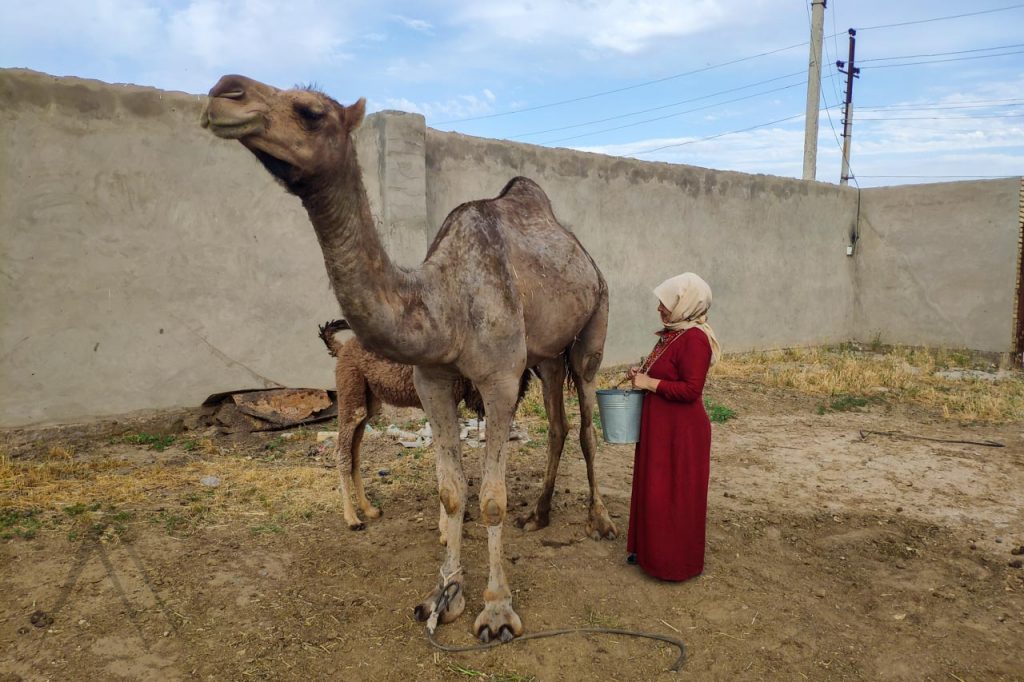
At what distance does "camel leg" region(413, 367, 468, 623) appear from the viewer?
389cm

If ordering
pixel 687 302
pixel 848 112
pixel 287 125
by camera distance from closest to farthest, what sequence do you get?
pixel 287 125
pixel 687 302
pixel 848 112

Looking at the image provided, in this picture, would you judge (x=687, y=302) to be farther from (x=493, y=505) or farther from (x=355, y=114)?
(x=355, y=114)

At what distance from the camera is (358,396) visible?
5211mm

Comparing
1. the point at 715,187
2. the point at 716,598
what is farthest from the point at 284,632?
the point at 715,187

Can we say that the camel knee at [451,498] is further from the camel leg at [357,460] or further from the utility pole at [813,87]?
the utility pole at [813,87]

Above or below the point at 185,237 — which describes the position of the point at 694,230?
above

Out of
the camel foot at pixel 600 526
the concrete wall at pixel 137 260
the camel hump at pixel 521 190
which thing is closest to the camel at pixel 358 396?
the camel foot at pixel 600 526

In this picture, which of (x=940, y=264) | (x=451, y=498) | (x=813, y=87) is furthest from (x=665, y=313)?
(x=813, y=87)

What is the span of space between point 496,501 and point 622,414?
96 cm

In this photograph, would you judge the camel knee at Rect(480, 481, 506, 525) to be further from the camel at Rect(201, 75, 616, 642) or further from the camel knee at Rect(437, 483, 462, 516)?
the camel knee at Rect(437, 483, 462, 516)

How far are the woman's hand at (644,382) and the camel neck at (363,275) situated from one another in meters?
1.39

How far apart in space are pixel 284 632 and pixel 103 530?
1906 mm

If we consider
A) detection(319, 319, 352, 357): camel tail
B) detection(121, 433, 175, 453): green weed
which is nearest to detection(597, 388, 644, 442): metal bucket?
detection(319, 319, 352, 357): camel tail

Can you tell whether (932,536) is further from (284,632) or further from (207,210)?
(207,210)
